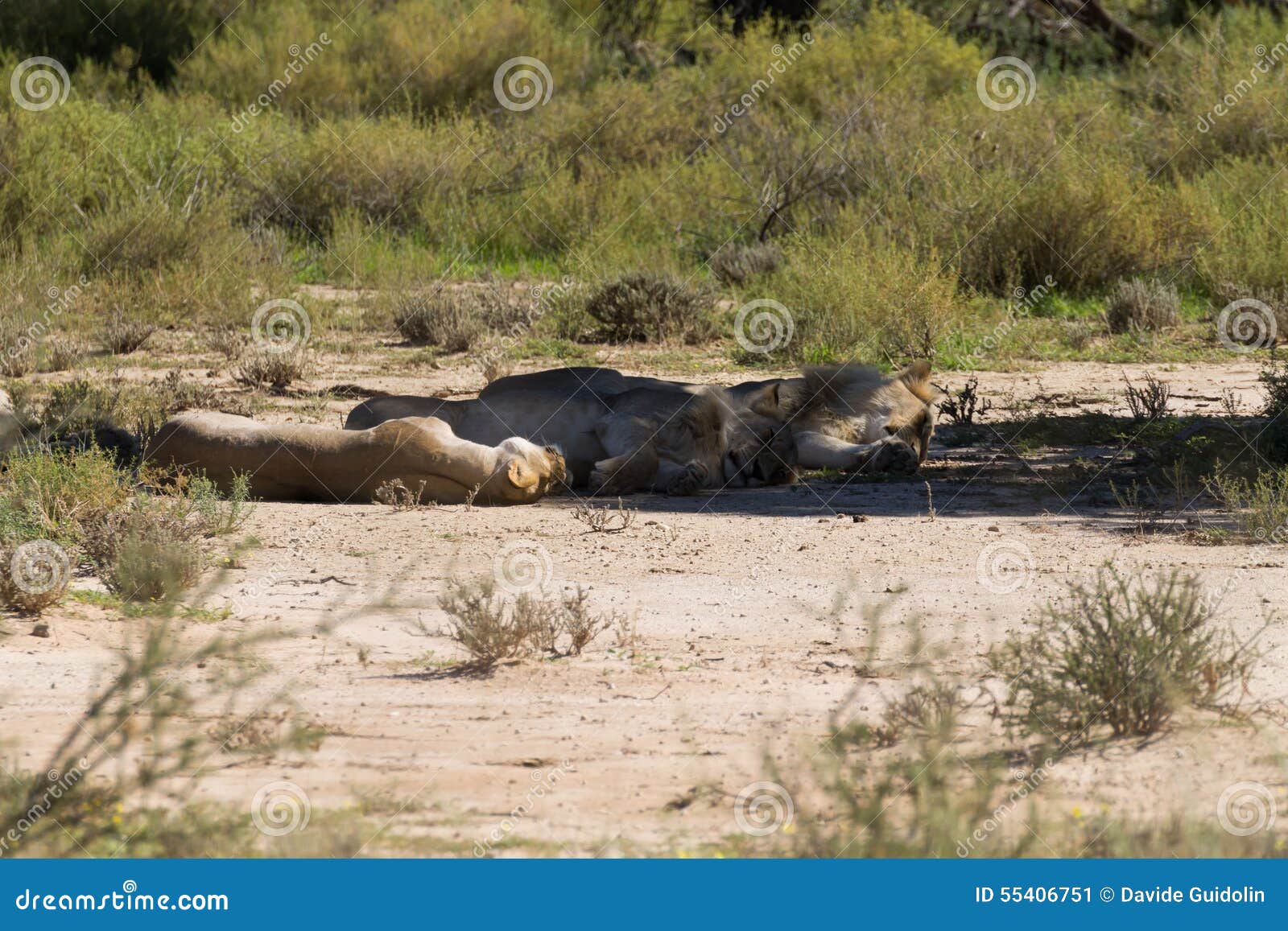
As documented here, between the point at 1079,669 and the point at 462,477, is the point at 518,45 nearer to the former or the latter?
the point at 462,477

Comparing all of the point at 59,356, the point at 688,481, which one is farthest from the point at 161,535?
the point at 59,356

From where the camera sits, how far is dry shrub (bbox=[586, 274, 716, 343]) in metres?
13.5

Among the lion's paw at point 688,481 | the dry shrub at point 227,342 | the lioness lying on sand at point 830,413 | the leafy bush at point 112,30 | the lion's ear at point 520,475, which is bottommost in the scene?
the lion's ear at point 520,475

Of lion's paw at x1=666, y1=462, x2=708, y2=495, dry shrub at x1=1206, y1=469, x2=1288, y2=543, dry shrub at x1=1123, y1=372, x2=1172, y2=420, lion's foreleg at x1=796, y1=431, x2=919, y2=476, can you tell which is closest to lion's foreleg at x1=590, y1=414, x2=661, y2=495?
lion's paw at x1=666, y1=462, x2=708, y2=495

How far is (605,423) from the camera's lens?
8109 millimetres

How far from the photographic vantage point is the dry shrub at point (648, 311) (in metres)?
13.5

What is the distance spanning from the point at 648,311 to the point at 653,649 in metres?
8.38

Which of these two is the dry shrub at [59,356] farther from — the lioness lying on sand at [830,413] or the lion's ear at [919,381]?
the lion's ear at [919,381]

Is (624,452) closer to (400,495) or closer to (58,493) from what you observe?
(400,495)

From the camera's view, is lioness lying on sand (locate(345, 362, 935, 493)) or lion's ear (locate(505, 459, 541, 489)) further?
lioness lying on sand (locate(345, 362, 935, 493))

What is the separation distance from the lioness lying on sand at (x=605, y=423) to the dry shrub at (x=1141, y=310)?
22.6 feet

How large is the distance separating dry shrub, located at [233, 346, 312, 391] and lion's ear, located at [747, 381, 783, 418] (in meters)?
4.03

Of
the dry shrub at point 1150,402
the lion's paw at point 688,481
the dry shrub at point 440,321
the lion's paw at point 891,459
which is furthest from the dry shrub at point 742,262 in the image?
the lion's paw at point 688,481

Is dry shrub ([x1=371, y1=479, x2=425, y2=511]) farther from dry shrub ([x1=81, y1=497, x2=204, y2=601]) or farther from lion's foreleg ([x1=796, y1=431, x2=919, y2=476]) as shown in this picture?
lion's foreleg ([x1=796, y1=431, x2=919, y2=476])
